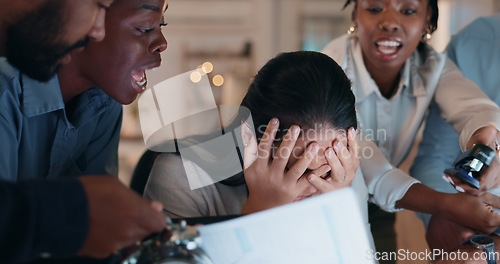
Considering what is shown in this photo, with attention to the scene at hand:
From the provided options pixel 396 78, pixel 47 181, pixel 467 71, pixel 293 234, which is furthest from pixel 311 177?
pixel 467 71

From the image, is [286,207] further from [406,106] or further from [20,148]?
[406,106]

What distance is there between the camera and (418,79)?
1.01 m

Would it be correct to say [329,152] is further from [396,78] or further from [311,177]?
[396,78]

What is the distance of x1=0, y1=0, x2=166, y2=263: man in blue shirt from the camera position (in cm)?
36

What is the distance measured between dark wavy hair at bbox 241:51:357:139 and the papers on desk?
0.75ft

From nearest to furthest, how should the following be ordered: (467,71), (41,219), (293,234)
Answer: (41,219) → (293,234) → (467,71)

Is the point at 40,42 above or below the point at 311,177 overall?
above

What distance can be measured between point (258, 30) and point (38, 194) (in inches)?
111

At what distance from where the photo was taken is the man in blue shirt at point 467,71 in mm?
1001

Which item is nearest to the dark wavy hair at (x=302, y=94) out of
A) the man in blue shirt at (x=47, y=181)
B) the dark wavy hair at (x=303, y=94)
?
the dark wavy hair at (x=303, y=94)

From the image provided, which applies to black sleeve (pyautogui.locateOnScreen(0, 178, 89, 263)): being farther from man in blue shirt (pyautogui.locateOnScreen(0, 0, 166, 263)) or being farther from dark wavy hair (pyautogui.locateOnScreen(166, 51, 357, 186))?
dark wavy hair (pyautogui.locateOnScreen(166, 51, 357, 186))

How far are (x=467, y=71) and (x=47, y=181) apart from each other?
3.28 feet

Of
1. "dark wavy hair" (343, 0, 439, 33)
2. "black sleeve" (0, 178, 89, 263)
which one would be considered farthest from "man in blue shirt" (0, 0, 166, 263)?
"dark wavy hair" (343, 0, 439, 33)

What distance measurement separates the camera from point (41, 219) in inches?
14.2
